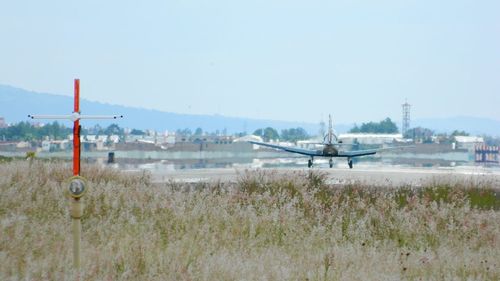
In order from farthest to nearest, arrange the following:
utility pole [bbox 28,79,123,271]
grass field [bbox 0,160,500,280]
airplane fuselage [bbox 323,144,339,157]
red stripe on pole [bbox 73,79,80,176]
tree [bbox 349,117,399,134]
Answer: tree [bbox 349,117,399,134]
airplane fuselage [bbox 323,144,339,157]
red stripe on pole [bbox 73,79,80,176]
grass field [bbox 0,160,500,280]
utility pole [bbox 28,79,123,271]

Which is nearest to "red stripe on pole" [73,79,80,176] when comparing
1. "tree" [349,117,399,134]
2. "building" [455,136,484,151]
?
"building" [455,136,484,151]

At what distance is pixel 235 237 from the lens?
13086mm

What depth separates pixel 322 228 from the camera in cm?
1377

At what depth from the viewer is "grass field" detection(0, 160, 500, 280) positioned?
1013 centimetres

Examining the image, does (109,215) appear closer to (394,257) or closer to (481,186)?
(394,257)

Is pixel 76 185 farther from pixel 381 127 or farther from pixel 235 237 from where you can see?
pixel 381 127

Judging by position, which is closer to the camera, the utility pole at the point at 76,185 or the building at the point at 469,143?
the utility pole at the point at 76,185

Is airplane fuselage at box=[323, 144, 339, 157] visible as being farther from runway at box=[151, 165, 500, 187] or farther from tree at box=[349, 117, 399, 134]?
tree at box=[349, 117, 399, 134]

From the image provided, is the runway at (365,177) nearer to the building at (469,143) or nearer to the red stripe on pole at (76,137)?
the red stripe on pole at (76,137)

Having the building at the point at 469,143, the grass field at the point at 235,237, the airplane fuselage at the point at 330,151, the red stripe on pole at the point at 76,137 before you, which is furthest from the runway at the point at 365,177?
the building at the point at 469,143

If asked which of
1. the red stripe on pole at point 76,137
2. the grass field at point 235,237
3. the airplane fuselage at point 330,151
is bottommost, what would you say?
the grass field at point 235,237

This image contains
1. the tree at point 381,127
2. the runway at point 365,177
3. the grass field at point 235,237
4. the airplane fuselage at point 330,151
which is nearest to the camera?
the grass field at point 235,237

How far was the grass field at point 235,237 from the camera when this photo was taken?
10.1 m

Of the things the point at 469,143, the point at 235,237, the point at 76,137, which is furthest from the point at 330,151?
the point at 469,143
